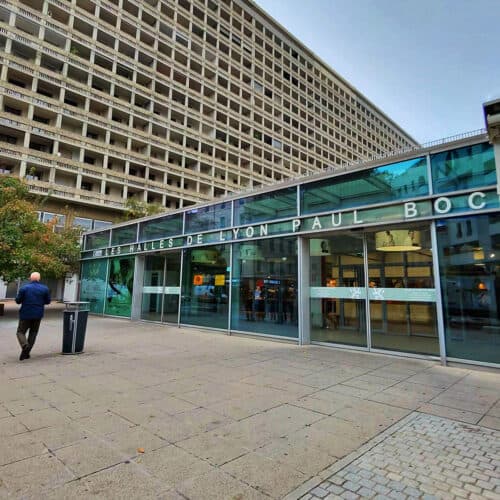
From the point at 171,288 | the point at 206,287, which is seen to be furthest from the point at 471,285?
the point at 171,288

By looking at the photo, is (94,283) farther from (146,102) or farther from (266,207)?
(146,102)

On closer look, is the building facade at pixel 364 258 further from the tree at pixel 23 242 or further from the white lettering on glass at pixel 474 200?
the tree at pixel 23 242

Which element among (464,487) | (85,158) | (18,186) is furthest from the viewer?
(85,158)

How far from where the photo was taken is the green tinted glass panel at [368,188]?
8.26m

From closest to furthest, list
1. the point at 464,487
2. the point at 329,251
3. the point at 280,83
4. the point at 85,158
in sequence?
the point at 464,487
the point at 329,251
the point at 85,158
the point at 280,83

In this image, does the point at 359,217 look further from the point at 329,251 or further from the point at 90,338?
the point at 90,338

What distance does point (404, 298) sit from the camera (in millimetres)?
8227

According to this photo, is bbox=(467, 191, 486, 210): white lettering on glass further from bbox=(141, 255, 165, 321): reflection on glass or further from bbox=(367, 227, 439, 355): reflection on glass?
bbox=(141, 255, 165, 321): reflection on glass

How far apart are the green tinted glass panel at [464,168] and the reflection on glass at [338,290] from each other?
2449 millimetres

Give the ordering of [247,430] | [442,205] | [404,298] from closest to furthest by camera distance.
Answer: [247,430] → [442,205] → [404,298]

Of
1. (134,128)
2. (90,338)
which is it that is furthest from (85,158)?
(90,338)

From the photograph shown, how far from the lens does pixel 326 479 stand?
285 centimetres

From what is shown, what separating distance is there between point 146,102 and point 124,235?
28927 mm

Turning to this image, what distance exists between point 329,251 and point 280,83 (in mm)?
55612
